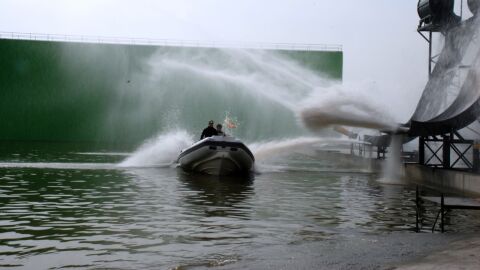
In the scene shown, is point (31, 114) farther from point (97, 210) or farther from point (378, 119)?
point (97, 210)

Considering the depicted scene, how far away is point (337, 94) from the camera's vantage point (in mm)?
20719

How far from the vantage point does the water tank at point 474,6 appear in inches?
820

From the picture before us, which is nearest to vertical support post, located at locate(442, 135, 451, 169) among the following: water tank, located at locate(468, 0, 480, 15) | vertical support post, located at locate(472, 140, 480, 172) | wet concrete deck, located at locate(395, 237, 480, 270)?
vertical support post, located at locate(472, 140, 480, 172)

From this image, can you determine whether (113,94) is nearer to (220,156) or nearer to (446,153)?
(220,156)

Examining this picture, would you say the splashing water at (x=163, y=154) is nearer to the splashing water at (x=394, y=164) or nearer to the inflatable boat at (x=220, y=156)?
the inflatable boat at (x=220, y=156)

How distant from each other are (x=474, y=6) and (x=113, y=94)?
42.2 meters

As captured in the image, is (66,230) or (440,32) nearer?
(66,230)

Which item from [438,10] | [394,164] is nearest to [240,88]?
[438,10]

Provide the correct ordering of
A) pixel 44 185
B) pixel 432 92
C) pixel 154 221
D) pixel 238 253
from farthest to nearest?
pixel 432 92
pixel 44 185
pixel 154 221
pixel 238 253

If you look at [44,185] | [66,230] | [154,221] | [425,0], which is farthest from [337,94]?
[66,230]

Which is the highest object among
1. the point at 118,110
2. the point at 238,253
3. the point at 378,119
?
the point at 118,110

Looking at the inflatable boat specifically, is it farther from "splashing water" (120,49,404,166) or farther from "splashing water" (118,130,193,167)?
"splashing water" (120,49,404,166)

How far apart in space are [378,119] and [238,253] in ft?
45.7

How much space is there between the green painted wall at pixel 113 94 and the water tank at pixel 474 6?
34833mm
